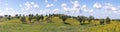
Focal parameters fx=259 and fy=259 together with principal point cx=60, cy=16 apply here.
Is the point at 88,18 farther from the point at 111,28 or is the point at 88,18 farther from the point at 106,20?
the point at 111,28

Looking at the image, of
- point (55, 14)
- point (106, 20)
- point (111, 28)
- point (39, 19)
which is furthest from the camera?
point (55, 14)

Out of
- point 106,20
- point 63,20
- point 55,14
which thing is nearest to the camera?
point 106,20

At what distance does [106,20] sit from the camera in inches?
5625

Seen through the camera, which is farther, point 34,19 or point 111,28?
point 34,19

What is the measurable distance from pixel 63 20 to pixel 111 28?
458ft

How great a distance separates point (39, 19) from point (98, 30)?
149869mm

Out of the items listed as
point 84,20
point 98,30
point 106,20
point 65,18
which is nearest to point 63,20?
point 65,18

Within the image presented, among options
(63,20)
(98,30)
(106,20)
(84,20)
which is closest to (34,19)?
(63,20)

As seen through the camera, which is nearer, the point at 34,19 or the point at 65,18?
the point at 65,18

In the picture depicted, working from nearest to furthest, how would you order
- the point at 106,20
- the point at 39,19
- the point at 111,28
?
the point at 111,28 → the point at 106,20 → the point at 39,19

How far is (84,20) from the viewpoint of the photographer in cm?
15188

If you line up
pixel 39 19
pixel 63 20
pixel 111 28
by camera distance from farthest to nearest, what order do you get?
pixel 39 19
pixel 63 20
pixel 111 28

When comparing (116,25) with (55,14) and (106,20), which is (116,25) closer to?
(106,20)

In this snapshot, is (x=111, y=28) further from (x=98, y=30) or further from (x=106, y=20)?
(x=106, y=20)
